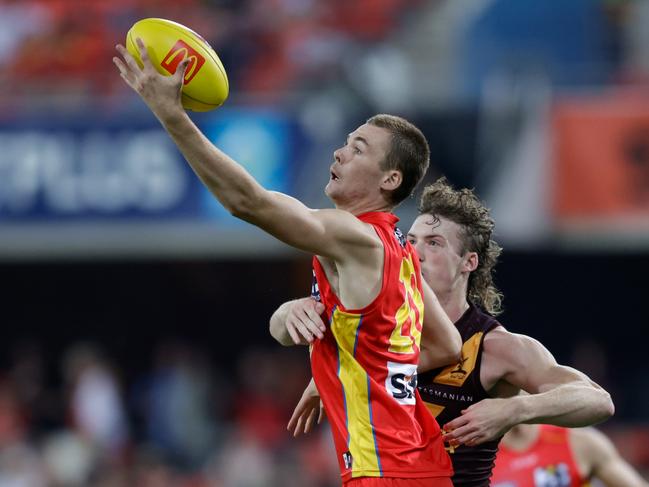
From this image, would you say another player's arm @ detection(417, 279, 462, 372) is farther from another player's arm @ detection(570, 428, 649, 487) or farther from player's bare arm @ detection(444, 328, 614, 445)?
another player's arm @ detection(570, 428, 649, 487)

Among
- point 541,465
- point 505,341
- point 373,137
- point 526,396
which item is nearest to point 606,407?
point 526,396

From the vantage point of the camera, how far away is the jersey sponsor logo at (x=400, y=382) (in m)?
4.75

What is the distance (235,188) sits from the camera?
4355 mm

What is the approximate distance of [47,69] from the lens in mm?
14078

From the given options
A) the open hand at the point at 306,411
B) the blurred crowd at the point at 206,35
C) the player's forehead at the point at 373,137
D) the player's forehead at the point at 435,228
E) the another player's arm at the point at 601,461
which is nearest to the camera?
the player's forehead at the point at 373,137

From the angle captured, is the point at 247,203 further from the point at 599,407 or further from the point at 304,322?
the point at 599,407

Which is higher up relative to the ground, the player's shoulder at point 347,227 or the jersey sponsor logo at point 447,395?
the player's shoulder at point 347,227

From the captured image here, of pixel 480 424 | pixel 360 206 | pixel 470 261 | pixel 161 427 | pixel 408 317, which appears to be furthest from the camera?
pixel 161 427

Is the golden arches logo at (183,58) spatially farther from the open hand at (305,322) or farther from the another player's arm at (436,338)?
the another player's arm at (436,338)

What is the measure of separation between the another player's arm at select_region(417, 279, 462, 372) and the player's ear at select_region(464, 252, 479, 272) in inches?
16.3

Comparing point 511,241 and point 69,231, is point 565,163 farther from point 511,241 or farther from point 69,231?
point 69,231

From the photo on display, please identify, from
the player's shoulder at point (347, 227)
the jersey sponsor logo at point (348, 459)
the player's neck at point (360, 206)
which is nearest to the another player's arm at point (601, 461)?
the jersey sponsor logo at point (348, 459)

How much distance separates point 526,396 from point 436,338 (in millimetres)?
453

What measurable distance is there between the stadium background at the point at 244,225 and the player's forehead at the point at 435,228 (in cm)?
→ 629
